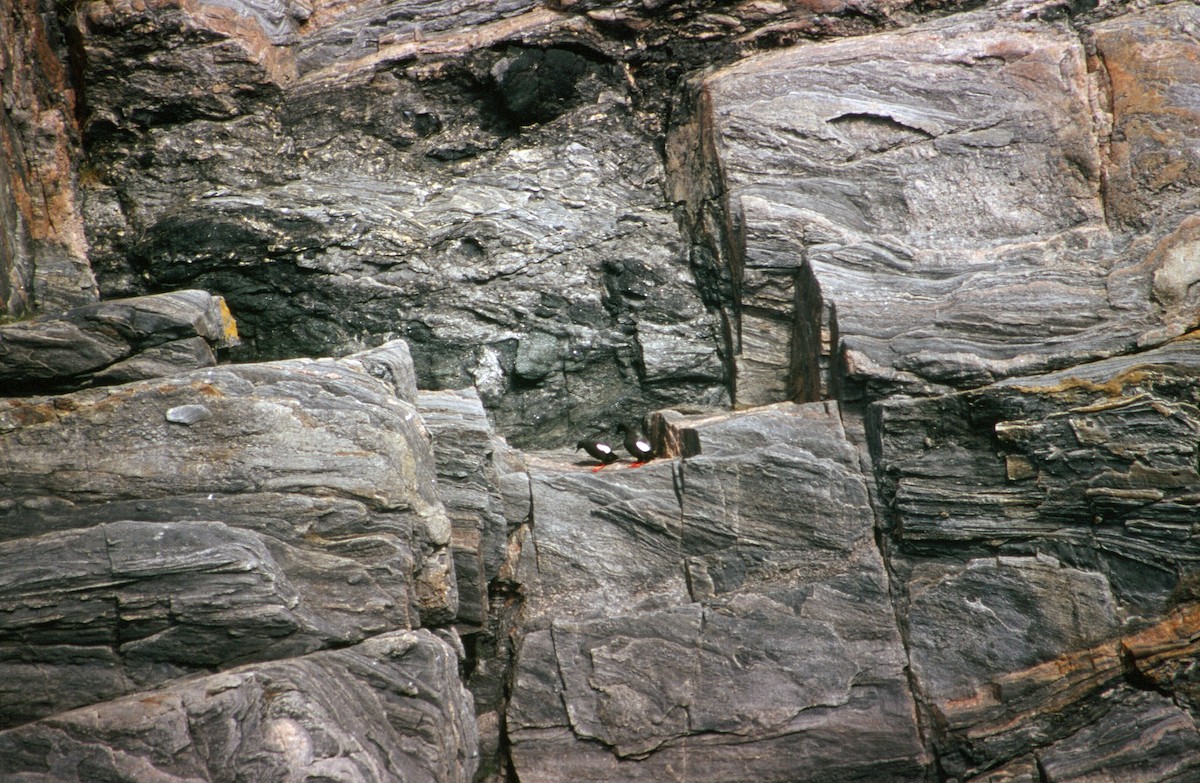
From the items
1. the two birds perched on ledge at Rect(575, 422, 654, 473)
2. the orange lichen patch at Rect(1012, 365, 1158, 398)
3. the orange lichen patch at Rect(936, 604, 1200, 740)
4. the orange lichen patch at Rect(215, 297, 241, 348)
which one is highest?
the orange lichen patch at Rect(215, 297, 241, 348)

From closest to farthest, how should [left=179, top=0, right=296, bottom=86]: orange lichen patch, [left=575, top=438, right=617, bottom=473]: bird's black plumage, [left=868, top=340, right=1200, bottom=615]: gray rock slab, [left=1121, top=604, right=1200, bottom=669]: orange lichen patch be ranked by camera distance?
[left=1121, top=604, right=1200, bottom=669]: orange lichen patch, [left=868, top=340, right=1200, bottom=615]: gray rock slab, [left=575, top=438, right=617, bottom=473]: bird's black plumage, [left=179, top=0, right=296, bottom=86]: orange lichen patch

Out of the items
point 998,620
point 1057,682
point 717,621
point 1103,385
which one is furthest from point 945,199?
point 717,621

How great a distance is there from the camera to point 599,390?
9.64 meters

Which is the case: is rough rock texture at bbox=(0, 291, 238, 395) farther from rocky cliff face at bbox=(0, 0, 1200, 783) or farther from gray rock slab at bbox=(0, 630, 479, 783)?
gray rock slab at bbox=(0, 630, 479, 783)

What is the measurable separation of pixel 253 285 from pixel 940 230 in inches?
243

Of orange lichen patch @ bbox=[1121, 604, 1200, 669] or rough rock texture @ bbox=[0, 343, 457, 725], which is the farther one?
orange lichen patch @ bbox=[1121, 604, 1200, 669]

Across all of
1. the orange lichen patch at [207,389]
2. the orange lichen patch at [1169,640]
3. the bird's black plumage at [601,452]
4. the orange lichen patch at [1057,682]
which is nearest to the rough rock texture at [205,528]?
the orange lichen patch at [207,389]

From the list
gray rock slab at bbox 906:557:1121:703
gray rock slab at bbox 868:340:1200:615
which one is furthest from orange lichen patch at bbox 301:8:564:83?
gray rock slab at bbox 906:557:1121:703

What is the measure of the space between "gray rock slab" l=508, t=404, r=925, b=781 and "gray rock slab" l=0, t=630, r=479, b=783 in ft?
3.95

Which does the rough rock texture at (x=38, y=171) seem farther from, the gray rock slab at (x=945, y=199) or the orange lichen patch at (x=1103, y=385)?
the orange lichen patch at (x=1103, y=385)

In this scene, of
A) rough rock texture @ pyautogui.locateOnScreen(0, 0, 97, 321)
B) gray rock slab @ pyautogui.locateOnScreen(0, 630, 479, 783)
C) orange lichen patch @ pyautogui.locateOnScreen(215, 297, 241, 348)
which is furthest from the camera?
rough rock texture @ pyautogui.locateOnScreen(0, 0, 97, 321)

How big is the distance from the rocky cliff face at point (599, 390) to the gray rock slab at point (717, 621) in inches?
1.2

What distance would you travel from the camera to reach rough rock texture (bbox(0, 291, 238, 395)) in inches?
263

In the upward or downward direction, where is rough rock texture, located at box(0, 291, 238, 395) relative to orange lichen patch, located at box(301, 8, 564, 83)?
downward
